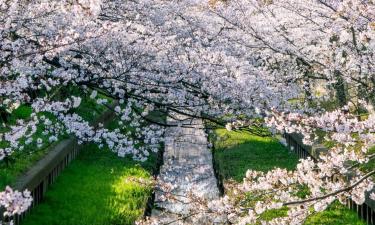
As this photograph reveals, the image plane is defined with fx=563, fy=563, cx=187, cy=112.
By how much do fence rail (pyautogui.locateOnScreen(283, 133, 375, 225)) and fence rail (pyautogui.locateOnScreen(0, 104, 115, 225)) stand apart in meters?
4.55

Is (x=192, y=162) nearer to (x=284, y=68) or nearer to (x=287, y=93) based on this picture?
(x=287, y=93)

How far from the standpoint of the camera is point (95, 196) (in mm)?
10391

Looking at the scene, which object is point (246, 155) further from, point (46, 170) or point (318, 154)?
point (46, 170)

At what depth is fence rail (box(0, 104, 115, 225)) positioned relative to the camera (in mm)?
8789

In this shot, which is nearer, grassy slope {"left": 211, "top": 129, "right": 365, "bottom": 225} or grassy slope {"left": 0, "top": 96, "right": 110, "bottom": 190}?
grassy slope {"left": 0, "top": 96, "right": 110, "bottom": 190}

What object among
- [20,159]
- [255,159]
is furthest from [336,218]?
[255,159]

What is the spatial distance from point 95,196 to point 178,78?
2663mm

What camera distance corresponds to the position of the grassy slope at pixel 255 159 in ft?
30.5

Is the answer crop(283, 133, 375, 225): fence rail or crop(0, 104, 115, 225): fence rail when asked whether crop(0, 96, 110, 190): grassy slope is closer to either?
crop(0, 104, 115, 225): fence rail

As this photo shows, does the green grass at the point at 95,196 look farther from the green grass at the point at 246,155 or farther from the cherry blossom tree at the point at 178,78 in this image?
the green grass at the point at 246,155

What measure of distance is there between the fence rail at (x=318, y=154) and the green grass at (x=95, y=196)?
353 centimetres

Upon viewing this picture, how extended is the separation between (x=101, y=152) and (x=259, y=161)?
418 centimetres

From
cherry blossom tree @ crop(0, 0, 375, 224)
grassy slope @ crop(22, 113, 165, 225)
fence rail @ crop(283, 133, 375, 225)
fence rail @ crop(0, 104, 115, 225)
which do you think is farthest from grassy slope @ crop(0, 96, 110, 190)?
fence rail @ crop(283, 133, 375, 225)

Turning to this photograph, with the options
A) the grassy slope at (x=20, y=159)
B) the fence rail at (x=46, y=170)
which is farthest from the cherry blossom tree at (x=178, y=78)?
the fence rail at (x=46, y=170)
